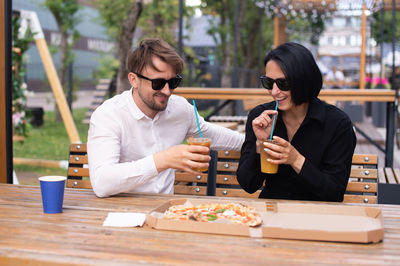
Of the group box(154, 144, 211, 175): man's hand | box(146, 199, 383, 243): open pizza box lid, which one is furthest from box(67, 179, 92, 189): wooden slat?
box(146, 199, 383, 243): open pizza box lid

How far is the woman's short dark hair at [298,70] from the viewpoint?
2566 millimetres

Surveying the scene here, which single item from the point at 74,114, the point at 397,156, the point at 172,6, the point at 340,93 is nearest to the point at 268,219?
the point at 340,93

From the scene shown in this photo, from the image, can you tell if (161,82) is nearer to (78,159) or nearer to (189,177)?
(189,177)

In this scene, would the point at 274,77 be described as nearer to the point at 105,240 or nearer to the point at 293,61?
the point at 293,61

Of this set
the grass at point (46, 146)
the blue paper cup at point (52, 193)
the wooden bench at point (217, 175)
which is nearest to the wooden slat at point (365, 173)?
the wooden bench at point (217, 175)

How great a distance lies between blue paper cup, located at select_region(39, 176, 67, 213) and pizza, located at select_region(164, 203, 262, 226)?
46cm

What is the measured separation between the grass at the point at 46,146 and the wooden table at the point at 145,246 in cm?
612

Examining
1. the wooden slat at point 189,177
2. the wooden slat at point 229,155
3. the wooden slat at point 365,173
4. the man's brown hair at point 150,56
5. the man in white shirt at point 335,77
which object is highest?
the man in white shirt at point 335,77

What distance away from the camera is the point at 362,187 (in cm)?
289

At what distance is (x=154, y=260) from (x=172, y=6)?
47.1ft

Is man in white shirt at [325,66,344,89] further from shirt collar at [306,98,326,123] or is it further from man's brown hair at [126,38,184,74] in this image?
man's brown hair at [126,38,184,74]

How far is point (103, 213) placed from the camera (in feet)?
7.20

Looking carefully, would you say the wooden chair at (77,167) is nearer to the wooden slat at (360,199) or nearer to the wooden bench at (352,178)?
the wooden bench at (352,178)

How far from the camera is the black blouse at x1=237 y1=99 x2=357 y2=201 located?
8.62 feet
